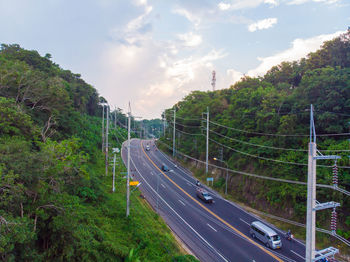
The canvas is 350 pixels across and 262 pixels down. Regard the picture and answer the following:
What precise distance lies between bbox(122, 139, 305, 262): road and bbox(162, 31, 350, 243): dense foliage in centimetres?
367

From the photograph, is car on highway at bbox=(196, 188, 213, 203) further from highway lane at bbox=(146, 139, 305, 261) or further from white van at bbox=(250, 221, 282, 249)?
white van at bbox=(250, 221, 282, 249)

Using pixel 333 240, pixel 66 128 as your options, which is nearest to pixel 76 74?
pixel 66 128

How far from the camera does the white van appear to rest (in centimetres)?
1845

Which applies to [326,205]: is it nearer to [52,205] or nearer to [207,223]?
[52,205]

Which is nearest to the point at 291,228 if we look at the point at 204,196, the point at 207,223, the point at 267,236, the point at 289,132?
the point at 267,236

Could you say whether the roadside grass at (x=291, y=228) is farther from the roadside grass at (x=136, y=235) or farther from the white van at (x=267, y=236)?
the roadside grass at (x=136, y=235)

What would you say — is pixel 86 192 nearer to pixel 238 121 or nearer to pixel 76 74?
pixel 238 121

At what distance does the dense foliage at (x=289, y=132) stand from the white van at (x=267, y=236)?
197 inches

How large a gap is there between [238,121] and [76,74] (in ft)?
176

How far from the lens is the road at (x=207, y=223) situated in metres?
17.9

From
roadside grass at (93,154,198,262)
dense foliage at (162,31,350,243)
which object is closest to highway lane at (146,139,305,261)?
dense foliage at (162,31,350,243)

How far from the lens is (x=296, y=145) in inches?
990

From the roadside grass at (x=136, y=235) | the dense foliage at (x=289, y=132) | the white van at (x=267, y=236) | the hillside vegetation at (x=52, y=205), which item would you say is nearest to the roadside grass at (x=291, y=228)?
the dense foliage at (x=289, y=132)

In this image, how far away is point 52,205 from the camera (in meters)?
10.0
